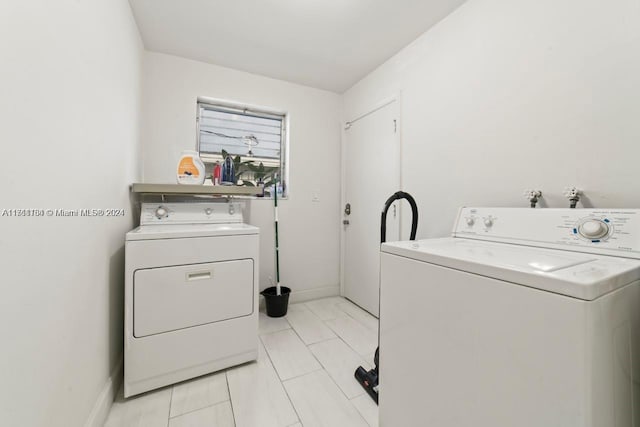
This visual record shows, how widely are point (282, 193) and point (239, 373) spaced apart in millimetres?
1702

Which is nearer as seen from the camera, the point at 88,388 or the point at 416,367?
the point at 416,367

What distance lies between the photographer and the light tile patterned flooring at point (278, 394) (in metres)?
1.24

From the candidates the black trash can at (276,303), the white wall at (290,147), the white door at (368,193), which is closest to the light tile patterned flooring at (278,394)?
the black trash can at (276,303)

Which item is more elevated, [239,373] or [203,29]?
[203,29]

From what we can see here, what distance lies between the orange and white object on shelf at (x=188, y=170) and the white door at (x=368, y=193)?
1525 mm

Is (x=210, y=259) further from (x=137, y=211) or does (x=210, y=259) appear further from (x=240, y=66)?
(x=240, y=66)

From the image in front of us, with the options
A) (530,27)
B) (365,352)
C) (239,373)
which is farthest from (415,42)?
(239,373)

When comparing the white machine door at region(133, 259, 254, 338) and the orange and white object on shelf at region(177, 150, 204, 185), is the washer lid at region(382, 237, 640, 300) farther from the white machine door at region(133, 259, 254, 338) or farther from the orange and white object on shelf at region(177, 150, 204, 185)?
the orange and white object on shelf at region(177, 150, 204, 185)

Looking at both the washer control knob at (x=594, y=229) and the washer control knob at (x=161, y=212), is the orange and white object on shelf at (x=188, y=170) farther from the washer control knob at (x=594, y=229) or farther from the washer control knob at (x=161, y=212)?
the washer control knob at (x=594, y=229)

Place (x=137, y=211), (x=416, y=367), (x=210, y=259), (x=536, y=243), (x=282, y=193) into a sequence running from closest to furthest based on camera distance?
(x=416, y=367) < (x=536, y=243) < (x=210, y=259) < (x=137, y=211) < (x=282, y=193)

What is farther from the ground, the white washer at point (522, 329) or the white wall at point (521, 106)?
the white wall at point (521, 106)

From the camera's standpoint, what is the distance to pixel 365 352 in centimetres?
180

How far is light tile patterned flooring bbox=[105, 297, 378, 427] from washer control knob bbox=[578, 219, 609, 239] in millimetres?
1225

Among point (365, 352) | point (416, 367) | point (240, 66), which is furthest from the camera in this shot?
point (240, 66)
